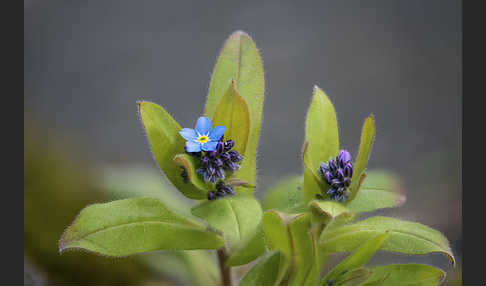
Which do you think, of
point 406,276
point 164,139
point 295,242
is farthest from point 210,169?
point 406,276

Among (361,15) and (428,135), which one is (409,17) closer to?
(361,15)

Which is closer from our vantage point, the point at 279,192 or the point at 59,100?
the point at 279,192

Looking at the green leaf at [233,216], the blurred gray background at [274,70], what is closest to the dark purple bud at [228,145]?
the green leaf at [233,216]

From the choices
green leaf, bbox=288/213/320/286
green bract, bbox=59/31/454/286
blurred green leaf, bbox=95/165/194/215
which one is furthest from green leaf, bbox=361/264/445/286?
blurred green leaf, bbox=95/165/194/215

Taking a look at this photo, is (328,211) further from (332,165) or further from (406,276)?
(406,276)

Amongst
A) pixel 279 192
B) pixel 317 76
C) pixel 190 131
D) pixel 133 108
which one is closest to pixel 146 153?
pixel 133 108
